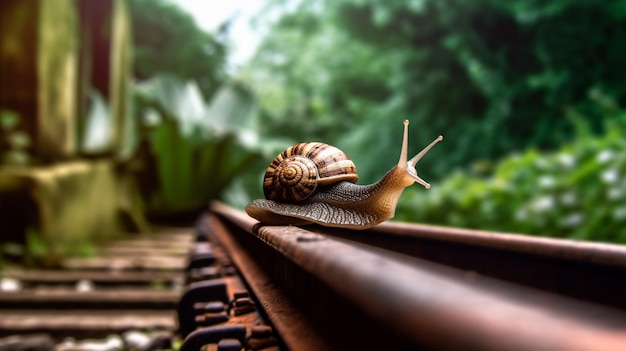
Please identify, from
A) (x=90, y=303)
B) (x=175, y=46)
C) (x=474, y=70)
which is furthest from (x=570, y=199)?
(x=175, y=46)

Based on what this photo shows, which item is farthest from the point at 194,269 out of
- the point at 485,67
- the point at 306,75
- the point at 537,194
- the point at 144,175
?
the point at 306,75

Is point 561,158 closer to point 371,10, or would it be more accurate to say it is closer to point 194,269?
point 194,269

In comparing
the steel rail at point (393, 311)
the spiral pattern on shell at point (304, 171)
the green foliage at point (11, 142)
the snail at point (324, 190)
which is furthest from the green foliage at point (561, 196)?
the green foliage at point (11, 142)

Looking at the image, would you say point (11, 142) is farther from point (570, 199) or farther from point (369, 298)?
point (369, 298)

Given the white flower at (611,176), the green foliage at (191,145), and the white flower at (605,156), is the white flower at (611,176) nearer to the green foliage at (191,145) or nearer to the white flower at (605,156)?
the white flower at (605,156)

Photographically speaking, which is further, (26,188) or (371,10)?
(371,10)

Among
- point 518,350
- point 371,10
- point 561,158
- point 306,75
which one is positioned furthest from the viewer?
point 306,75

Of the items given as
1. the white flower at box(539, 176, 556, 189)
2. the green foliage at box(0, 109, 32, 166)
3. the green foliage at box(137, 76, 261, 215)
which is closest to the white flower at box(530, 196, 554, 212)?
the white flower at box(539, 176, 556, 189)
